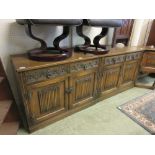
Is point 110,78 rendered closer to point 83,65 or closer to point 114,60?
point 114,60

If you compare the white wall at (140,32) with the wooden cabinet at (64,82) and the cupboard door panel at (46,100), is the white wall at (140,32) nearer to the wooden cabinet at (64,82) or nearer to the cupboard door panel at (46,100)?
the wooden cabinet at (64,82)

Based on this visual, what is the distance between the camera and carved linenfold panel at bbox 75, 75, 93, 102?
1614 millimetres

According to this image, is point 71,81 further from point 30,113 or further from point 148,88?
point 148,88

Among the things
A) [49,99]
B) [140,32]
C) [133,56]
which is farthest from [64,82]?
[140,32]

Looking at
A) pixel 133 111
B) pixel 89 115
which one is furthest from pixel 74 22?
pixel 133 111

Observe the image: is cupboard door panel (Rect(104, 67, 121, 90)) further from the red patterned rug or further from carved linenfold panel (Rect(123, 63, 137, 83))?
the red patterned rug

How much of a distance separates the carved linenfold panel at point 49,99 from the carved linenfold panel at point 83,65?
0.29 meters

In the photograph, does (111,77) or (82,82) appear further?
(111,77)

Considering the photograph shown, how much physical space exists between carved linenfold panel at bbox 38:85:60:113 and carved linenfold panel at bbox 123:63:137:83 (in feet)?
4.13

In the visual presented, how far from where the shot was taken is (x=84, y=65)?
154cm

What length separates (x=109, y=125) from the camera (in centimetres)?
163

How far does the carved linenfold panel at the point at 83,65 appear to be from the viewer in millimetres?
1458

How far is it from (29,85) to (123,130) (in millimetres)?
1225

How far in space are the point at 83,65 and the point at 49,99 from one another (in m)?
0.56
